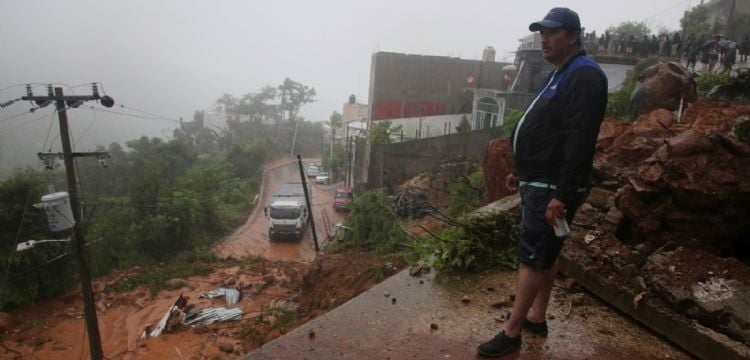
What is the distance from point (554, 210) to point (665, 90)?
849 centimetres

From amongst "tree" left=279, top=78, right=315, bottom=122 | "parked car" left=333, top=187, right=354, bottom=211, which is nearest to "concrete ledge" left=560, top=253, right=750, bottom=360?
"parked car" left=333, top=187, right=354, bottom=211

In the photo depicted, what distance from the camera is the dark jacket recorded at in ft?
7.12

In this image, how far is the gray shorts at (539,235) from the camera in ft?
7.82

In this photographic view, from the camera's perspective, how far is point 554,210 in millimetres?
2234

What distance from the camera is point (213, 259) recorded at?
19438 millimetres

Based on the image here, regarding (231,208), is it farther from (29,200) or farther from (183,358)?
(183,358)

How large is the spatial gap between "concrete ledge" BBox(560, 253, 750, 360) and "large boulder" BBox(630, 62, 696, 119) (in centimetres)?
685

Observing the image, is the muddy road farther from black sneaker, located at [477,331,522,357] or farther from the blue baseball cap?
the blue baseball cap

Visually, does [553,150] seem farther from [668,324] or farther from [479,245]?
[479,245]

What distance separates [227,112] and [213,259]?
4796cm

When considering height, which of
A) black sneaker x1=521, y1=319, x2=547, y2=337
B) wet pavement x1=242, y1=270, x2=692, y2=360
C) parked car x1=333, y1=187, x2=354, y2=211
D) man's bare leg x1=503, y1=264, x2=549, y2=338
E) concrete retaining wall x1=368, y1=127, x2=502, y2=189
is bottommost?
parked car x1=333, y1=187, x2=354, y2=211

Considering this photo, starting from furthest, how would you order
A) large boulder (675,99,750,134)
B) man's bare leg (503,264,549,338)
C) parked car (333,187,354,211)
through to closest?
parked car (333,187,354,211), large boulder (675,99,750,134), man's bare leg (503,264,549,338)

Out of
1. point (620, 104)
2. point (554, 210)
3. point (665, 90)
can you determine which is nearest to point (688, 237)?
point (554, 210)

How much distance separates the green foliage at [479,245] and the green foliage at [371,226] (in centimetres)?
707
